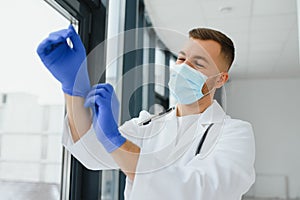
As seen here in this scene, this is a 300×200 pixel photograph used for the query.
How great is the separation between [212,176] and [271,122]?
12.9 feet

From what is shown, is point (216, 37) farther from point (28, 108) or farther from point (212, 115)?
point (28, 108)

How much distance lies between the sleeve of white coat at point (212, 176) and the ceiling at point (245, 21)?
1.72m

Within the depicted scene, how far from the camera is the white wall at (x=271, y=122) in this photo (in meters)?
4.29

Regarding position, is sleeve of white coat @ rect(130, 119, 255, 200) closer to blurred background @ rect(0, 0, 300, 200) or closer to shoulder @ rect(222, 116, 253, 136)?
shoulder @ rect(222, 116, 253, 136)

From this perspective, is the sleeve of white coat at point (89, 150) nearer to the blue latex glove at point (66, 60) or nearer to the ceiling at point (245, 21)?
the blue latex glove at point (66, 60)

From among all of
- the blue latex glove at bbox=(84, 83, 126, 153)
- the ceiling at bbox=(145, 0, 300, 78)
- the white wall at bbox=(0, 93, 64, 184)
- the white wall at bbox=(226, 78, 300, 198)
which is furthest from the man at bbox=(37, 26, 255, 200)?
the white wall at bbox=(226, 78, 300, 198)

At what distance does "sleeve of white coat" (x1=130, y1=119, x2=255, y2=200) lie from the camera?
778 millimetres

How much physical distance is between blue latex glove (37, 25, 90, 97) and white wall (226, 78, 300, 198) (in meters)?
3.75

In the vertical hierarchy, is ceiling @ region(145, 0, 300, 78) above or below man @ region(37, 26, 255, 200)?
above

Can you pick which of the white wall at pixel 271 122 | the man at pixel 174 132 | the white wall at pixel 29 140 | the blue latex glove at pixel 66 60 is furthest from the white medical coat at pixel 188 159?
the white wall at pixel 271 122

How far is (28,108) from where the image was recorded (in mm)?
1229

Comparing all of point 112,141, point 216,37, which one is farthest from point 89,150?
point 216,37

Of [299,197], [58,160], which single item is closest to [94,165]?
[58,160]

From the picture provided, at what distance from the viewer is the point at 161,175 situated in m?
0.77
